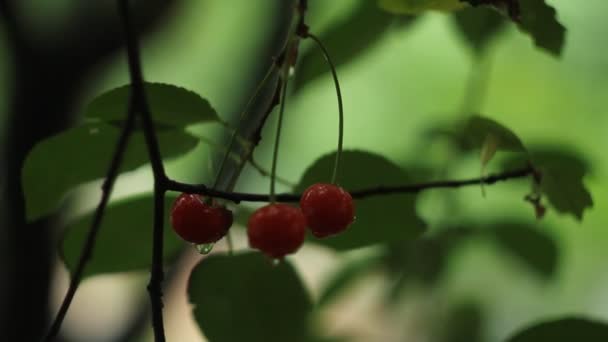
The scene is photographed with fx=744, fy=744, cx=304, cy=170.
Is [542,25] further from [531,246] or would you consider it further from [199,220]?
[531,246]

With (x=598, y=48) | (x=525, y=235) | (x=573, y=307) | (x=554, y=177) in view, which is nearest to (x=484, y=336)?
(x=525, y=235)

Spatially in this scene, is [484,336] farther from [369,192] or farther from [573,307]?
[573,307]

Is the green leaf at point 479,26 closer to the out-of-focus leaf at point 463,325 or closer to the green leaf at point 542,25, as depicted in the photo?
the green leaf at point 542,25

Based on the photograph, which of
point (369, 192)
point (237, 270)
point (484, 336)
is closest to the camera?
point (369, 192)

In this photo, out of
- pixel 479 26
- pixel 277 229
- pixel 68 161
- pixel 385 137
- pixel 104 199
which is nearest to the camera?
pixel 104 199

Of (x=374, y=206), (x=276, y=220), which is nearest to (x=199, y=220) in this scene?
(x=276, y=220)

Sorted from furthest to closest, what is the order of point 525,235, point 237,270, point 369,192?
point 525,235
point 237,270
point 369,192

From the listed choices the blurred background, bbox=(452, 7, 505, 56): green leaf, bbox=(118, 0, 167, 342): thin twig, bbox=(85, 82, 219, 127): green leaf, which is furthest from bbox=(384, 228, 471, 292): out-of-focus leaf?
bbox=(118, 0, 167, 342): thin twig
